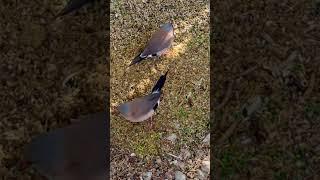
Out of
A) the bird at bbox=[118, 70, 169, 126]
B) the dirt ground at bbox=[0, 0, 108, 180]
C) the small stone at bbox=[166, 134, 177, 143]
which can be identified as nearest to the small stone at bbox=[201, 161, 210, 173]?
the small stone at bbox=[166, 134, 177, 143]

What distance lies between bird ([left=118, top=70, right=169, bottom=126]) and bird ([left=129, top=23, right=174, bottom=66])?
0.17m

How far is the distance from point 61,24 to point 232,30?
2.47 ft

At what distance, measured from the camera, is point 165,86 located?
2613mm

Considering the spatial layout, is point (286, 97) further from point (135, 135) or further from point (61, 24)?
point (61, 24)

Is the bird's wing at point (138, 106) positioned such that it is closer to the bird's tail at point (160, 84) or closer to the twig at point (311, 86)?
the bird's tail at point (160, 84)

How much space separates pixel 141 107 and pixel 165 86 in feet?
0.48

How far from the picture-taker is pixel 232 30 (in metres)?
2.66

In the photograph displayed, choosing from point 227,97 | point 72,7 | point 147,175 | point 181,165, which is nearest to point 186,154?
point 181,165

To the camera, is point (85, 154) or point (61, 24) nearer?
point (85, 154)

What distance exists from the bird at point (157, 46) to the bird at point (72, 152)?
0.35m

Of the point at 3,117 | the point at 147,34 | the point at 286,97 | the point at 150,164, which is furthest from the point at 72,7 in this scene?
the point at 286,97

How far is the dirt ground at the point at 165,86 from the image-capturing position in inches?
99.3

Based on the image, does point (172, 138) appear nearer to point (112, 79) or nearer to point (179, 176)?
point (179, 176)

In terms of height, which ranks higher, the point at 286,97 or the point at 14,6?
the point at 14,6
